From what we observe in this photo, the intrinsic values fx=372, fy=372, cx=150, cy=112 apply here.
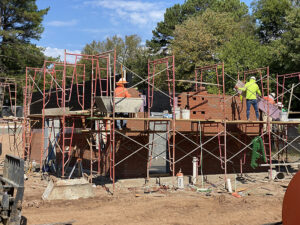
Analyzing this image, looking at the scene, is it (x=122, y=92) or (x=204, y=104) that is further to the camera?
(x=204, y=104)

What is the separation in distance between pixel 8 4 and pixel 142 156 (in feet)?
78.8

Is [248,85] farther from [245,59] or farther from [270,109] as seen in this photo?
[245,59]

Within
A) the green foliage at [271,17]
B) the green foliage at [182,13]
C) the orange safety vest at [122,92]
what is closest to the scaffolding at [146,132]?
the orange safety vest at [122,92]

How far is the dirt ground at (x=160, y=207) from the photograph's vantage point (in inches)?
355

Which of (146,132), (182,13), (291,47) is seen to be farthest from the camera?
(182,13)

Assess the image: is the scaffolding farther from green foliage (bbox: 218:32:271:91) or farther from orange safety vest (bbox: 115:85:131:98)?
green foliage (bbox: 218:32:271:91)

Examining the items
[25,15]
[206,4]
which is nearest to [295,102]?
[25,15]

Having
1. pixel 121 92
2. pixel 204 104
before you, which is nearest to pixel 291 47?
pixel 204 104

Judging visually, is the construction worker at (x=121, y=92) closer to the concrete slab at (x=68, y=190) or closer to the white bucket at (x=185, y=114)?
the white bucket at (x=185, y=114)

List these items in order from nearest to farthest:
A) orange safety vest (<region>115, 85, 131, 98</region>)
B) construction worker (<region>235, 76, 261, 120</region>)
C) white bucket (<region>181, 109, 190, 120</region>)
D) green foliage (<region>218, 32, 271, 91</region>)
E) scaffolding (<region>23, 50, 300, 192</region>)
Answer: orange safety vest (<region>115, 85, 131, 98</region>) → scaffolding (<region>23, 50, 300, 192</region>) → white bucket (<region>181, 109, 190, 120</region>) → construction worker (<region>235, 76, 261, 120</region>) → green foliage (<region>218, 32, 271, 91</region>)

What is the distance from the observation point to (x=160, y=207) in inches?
405

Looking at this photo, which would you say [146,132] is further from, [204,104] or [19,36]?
[19,36]

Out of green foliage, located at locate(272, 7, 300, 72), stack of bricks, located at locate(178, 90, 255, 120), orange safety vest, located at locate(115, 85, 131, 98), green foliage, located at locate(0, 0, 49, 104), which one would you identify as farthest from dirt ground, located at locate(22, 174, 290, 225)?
green foliage, located at locate(0, 0, 49, 104)

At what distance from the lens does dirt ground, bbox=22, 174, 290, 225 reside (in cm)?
902
